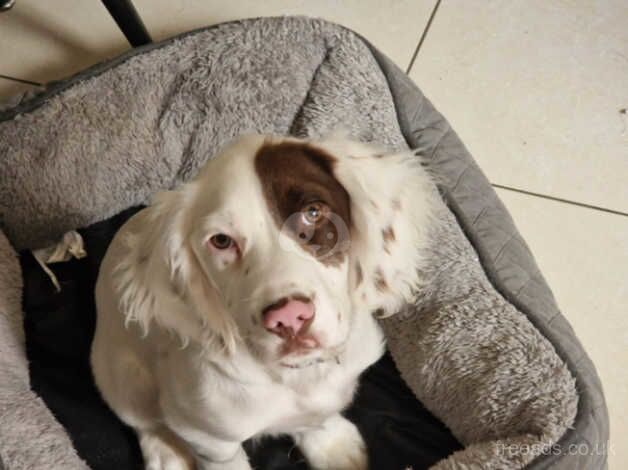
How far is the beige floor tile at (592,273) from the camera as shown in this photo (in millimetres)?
1594

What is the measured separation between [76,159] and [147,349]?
57 cm

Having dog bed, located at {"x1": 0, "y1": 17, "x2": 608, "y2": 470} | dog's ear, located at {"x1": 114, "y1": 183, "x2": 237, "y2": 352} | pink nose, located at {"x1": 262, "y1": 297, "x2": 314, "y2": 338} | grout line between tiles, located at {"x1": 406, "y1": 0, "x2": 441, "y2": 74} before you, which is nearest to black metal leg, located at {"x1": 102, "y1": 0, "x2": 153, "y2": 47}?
dog bed, located at {"x1": 0, "y1": 17, "x2": 608, "y2": 470}

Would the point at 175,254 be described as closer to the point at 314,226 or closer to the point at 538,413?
the point at 314,226

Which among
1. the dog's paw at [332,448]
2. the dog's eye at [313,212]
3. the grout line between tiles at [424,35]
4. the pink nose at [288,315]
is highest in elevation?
the grout line between tiles at [424,35]

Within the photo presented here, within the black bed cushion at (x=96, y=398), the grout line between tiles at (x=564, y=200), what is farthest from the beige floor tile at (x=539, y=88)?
the black bed cushion at (x=96, y=398)

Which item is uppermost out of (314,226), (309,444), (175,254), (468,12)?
(468,12)

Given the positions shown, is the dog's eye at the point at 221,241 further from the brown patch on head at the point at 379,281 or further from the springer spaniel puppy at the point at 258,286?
the brown patch on head at the point at 379,281

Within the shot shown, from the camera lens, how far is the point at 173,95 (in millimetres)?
1736

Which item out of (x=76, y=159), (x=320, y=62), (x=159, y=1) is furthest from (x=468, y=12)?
(x=76, y=159)

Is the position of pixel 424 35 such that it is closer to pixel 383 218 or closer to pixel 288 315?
pixel 383 218

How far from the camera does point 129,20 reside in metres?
1.84

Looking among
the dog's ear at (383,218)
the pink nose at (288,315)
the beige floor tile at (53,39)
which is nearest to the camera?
the pink nose at (288,315)

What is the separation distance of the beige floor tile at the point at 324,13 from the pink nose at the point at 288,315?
1352 millimetres

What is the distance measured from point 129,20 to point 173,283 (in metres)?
1.02
